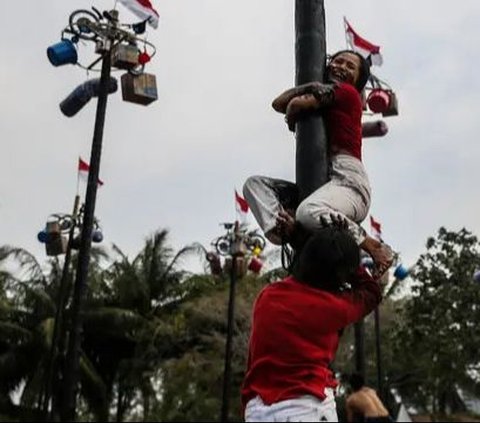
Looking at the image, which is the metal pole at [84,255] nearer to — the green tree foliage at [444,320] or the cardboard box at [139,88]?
the cardboard box at [139,88]

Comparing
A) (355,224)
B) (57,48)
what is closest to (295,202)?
(355,224)

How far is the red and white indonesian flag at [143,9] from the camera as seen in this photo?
13.4 metres

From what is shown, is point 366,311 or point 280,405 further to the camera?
point 366,311

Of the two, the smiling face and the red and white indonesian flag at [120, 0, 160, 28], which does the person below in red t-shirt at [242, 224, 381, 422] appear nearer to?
the smiling face

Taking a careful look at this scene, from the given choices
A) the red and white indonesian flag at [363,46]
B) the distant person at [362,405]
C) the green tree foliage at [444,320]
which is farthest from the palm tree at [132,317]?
the distant person at [362,405]

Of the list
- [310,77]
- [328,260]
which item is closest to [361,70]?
[310,77]

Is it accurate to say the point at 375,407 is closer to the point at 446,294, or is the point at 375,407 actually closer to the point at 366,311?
the point at 366,311

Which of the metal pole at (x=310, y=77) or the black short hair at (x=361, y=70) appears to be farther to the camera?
the black short hair at (x=361, y=70)

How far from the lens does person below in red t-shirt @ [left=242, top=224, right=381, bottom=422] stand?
2629 mm

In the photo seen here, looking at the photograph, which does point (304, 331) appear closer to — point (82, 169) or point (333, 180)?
point (333, 180)

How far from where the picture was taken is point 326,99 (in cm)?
315

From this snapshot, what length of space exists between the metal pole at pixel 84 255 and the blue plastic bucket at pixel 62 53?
549 mm

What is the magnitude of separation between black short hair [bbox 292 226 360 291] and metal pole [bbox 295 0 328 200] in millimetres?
323

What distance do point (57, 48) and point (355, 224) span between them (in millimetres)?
10547
